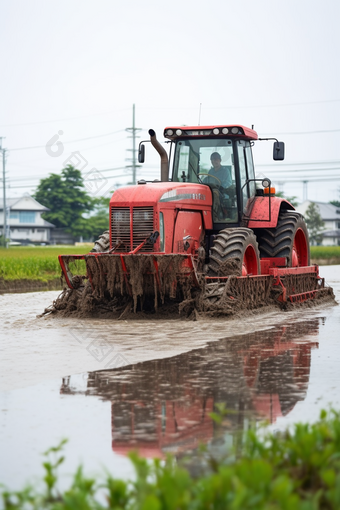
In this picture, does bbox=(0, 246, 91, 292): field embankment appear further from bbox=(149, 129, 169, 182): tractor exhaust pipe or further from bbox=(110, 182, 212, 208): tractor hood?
bbox=(110, 182, 212, 208): tractor hood

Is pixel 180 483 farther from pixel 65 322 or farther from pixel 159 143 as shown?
pixel 159 143

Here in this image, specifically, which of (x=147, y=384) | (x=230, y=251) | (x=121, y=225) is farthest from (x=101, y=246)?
(x=147, y=384)

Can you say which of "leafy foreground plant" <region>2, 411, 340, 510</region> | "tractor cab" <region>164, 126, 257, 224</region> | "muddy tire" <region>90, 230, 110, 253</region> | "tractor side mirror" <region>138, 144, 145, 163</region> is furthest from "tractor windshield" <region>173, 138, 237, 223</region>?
"leafy foreground plant" <region>2, 411, 340, 510</region>

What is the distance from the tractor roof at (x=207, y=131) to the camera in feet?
48.0

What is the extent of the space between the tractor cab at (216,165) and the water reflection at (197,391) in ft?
16.5

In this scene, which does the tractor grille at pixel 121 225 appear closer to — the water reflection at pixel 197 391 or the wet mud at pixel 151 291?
the wet mud at pixel 151 291

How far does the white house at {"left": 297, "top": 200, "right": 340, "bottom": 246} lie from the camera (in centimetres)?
12475

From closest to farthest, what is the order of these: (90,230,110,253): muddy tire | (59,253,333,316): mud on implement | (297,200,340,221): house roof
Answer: (59,253,333,316): mud on implement → (90,230,110,253): muddy tire → (297,200,340,221): house roof

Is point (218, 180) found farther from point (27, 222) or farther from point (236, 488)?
point (27, 222)

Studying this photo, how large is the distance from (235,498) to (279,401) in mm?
3498

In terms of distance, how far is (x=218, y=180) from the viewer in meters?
14.9

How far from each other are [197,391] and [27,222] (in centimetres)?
9481

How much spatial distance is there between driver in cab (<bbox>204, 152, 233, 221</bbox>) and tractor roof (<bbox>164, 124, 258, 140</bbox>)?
0.44 metres

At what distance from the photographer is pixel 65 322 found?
1280cm
